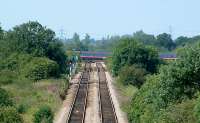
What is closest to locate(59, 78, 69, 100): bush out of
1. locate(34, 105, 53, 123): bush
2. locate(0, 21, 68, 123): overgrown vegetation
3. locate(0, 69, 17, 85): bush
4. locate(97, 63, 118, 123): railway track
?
locate(0, 21, 68, 123): overgrown vegetation

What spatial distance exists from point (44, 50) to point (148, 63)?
12.9m

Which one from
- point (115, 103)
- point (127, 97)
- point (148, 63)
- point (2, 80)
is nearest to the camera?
point (115, 103)

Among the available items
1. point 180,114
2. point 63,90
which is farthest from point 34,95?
point 180,114

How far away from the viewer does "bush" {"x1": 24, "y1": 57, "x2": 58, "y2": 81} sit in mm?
58688

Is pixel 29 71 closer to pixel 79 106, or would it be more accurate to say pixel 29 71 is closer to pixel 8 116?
pixel 79 106

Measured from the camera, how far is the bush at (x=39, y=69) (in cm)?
5869

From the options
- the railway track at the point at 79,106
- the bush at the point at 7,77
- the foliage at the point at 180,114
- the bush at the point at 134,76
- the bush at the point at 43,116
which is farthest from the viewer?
the bush at the point at 134,76

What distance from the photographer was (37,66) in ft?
193

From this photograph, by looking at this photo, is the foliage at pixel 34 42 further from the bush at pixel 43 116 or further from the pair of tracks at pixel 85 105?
the bush at pixel 43 116

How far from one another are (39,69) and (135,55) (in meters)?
13.3

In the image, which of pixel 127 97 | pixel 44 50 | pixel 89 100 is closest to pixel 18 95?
pixel 89 100

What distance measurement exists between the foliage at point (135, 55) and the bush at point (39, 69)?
10.8m

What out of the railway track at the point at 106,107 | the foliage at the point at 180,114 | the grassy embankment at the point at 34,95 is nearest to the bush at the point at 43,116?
the grassy embankment at the point at 34,95

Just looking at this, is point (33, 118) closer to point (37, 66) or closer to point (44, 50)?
point (37, 66)
